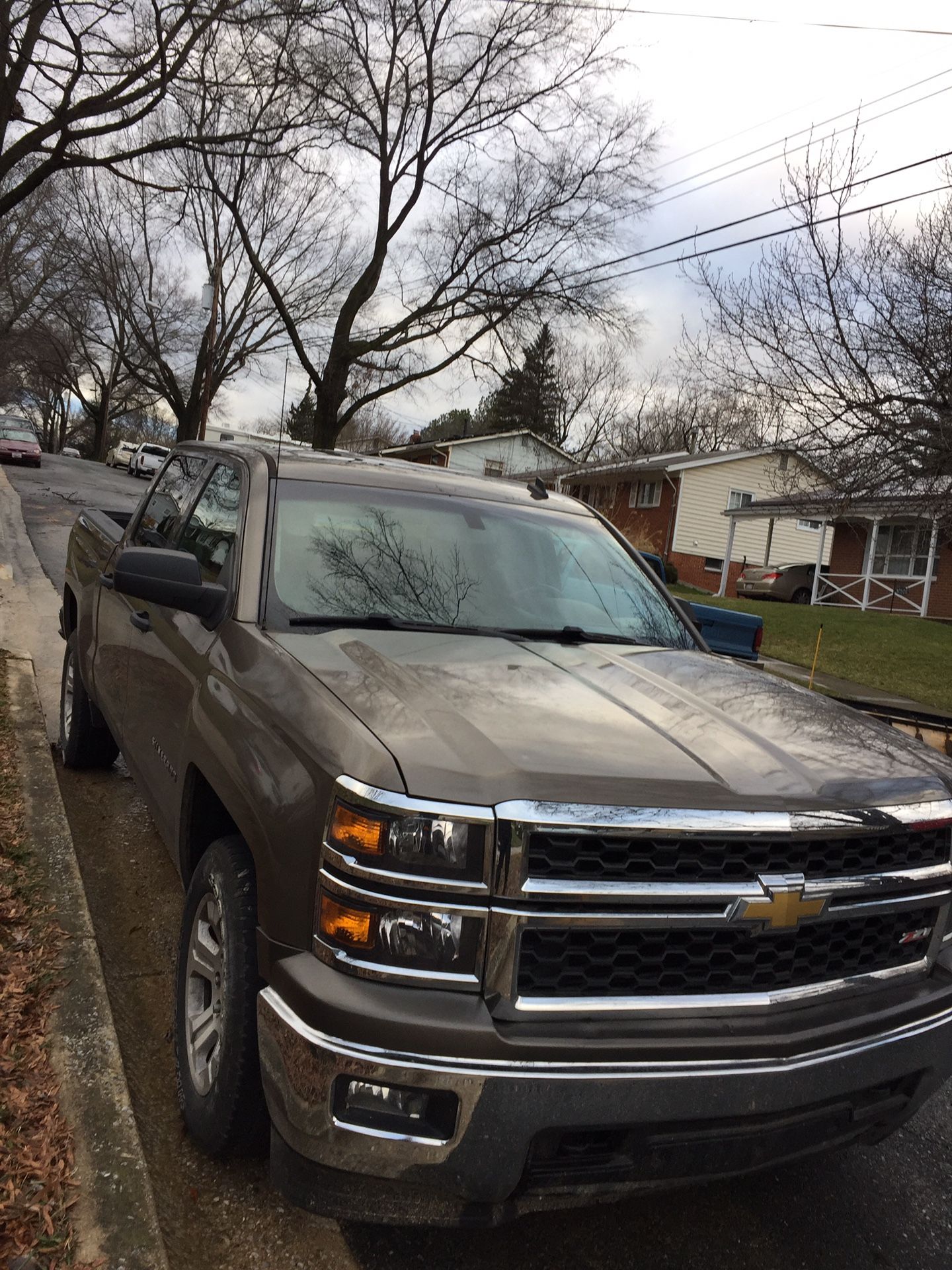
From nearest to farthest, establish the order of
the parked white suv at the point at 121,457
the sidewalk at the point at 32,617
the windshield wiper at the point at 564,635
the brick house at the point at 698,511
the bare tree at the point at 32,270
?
the windshield wiper at the point at 564,635
the sidewalk at the point at 32,617
the bare tree at the point at 32,270
the brick house at the point at 698,511
the parked white suv at the point at 121,457

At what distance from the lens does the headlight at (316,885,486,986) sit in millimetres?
1877

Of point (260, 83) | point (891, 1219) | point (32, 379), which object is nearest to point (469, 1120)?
point (891, 1219)

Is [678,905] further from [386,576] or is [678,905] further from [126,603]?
[126,603]

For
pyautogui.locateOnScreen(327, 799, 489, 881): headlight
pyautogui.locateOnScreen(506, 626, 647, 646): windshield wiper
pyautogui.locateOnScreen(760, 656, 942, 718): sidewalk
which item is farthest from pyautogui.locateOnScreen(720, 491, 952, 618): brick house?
pyautogui.locateOnScreen(327, 799, 489, 881): headlight

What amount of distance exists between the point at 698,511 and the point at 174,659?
33.8 meters

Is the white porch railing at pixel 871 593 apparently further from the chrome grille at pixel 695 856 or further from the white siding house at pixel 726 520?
the chrome grille at pixel 695 856

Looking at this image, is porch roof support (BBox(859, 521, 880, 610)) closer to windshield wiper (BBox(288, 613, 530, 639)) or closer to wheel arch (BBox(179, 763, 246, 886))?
windshield wiper (BBox(288, 613, 530, 639))

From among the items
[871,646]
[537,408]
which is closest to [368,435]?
[537,408]

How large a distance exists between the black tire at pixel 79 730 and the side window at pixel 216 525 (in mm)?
1547

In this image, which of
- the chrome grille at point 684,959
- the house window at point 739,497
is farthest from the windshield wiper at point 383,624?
the house window at point 739,497

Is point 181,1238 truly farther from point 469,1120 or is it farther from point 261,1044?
point 469,1120

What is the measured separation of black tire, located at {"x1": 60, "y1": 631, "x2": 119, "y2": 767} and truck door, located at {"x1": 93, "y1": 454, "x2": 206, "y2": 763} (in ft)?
2.02

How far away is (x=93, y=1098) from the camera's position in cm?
254

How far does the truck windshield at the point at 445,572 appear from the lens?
Answer: 3.01m
